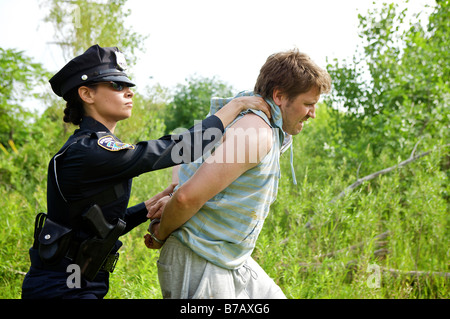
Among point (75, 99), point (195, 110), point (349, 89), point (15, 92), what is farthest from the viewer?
point (195, 110)

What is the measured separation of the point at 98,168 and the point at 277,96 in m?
0.93

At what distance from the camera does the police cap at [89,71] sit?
2.33 metres

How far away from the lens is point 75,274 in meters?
2.10

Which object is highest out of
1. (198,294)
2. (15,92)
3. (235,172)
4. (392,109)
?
(15,92)

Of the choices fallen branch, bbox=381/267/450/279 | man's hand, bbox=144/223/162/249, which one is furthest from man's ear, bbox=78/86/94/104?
fallen branch, bbox=381/267/450/279

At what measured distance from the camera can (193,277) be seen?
2.03 m

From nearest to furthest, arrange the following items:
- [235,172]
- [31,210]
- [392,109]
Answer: [235,172]
[31,210]
[392,109]

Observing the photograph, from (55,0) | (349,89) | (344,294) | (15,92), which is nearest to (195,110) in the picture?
(15,92)

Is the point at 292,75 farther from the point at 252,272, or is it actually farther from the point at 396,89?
the point at 396,89

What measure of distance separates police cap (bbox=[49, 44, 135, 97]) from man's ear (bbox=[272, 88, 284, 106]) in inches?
31.3

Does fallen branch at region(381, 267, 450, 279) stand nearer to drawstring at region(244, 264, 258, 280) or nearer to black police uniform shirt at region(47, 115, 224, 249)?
drawstring at region(244, 264, 258, 280)

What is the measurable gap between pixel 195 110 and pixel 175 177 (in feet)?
38.7

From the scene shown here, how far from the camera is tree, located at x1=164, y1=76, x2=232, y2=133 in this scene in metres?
13.9
